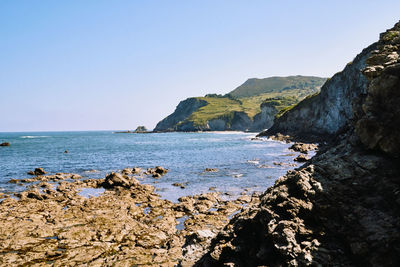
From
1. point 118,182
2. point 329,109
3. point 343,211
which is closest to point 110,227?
point 118,182

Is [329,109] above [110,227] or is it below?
above

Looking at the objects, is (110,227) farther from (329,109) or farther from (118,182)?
(329,109)

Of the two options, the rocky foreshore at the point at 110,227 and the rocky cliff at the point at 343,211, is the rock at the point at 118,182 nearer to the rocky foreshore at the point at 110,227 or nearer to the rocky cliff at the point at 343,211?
the rocky foreshore at the point at 110,227

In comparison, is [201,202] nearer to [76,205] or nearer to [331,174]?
[76,205]

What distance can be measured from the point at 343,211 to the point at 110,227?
16.0 metres

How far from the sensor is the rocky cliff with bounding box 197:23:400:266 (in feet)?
31.7

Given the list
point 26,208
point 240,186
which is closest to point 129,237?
point 26,208

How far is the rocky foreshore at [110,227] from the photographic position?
1472 centimetres

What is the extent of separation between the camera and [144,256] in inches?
588

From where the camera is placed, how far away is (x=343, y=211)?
444 inches

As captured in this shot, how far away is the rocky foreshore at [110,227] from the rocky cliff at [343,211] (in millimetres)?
4134

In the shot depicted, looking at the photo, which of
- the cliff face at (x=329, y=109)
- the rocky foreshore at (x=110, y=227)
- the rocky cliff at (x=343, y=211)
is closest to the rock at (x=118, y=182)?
the rocky foreshore at (x=110, y=227)

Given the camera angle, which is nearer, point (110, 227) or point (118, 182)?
point (110, 227)

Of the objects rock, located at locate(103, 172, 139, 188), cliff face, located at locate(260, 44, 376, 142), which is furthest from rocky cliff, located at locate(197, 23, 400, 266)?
cliff face, located at locate(260, 44, 376, 142)
